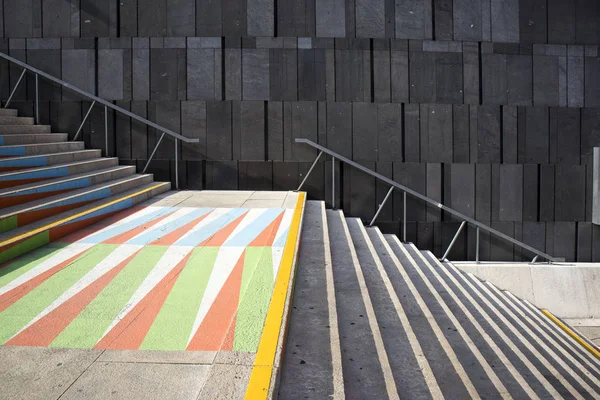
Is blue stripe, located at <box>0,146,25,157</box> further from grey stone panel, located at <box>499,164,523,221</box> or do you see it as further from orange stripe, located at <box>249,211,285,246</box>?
grey stone panel, located at <box>499,164,523,221</box>

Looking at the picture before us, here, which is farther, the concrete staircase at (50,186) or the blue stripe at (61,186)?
the blue stripe at (61,186)

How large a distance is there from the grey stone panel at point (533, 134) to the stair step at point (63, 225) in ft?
22.8

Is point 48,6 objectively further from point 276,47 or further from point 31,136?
point 276,47

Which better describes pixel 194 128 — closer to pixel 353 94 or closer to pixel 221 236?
pixel 353 94

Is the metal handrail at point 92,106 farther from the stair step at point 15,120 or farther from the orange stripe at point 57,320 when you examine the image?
→ the orange stripe at point 57,320

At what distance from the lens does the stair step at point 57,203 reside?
555 cm

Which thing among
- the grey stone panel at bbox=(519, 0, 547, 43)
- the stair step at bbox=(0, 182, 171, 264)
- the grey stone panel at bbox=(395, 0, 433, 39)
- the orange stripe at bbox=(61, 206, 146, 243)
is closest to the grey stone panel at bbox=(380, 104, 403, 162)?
the grey stone panel at bbox=(395, 0, 433, 39)

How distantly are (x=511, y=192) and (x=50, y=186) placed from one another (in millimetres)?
7882

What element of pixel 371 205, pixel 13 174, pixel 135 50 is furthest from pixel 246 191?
pixel 13 174

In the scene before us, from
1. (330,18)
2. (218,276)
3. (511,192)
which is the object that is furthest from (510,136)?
(218,276)

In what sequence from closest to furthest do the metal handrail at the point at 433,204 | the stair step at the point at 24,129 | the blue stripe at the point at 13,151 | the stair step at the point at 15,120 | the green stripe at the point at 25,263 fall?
the green stripe at the point at 25,263
the blue stripe at the point at 13,151
the stair step at the point at 24,129
the stair step at the point at 15,120
the metal handrail at the point at 433,204

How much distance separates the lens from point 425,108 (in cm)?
968

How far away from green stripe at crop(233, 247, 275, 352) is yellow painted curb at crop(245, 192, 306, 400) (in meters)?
0.06

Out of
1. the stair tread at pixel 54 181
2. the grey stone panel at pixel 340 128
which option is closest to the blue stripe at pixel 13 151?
the stair tread at pixel 54 181
